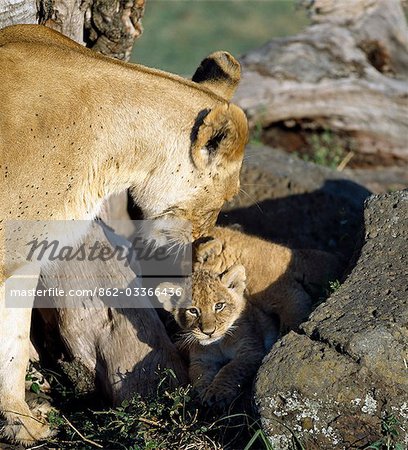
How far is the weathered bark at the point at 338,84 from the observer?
29.9ft

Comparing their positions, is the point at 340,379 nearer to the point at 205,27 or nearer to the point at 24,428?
the point at 24,428

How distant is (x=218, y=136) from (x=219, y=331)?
3.97ft

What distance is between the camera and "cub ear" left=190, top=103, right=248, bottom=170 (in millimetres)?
4832

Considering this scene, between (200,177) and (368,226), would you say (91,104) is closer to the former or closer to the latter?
(200,177)

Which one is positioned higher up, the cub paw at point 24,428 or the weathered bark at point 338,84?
the weathered bark at point 338,84

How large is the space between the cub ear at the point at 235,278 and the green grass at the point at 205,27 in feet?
35.7

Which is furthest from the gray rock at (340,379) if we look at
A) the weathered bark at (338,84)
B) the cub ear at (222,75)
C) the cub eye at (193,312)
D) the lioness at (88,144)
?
the weathered bark at (338,84)

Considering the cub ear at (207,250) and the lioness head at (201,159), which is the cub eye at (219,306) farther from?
the lioness head at (201,159)

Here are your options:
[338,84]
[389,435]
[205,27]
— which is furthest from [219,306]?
[205,27]

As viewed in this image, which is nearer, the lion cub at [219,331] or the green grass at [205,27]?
→ the lion cub at [219,331]

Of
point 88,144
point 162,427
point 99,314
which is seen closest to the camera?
point 88,144

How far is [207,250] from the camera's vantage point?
556cm

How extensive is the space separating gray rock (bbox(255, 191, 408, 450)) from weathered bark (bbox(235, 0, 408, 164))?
461 cm

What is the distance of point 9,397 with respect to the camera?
5.37 meters
